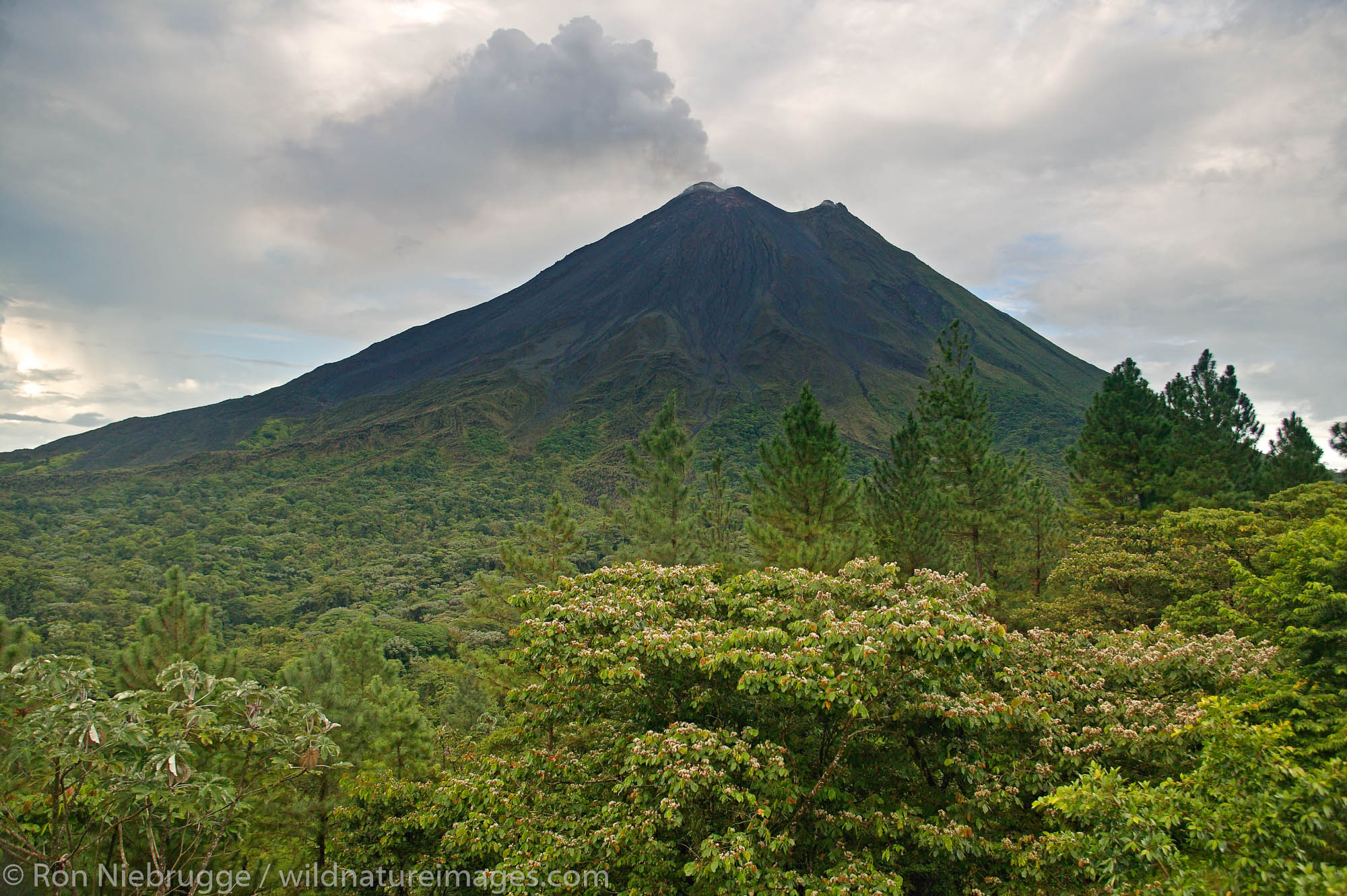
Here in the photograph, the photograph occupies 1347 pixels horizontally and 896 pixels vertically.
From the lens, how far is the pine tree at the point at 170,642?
14.2m

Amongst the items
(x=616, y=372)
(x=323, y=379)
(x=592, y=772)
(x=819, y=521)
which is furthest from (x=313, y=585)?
A: (x=323, y=379)

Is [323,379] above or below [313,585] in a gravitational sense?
above

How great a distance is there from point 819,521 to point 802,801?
1218cm

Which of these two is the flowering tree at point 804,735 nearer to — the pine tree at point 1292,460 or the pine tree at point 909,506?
the pine tree at point 909,506

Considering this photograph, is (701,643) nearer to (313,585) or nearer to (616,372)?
(313,585)

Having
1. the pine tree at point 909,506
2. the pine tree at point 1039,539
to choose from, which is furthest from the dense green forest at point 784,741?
the pine tree at point 1039,539

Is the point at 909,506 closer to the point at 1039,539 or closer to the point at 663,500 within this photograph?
the point at 1039,539

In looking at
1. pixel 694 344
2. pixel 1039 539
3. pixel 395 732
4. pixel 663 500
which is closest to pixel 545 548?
pixel 663 500

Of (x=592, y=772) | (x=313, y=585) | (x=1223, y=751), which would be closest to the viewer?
(x=1223, y=751)

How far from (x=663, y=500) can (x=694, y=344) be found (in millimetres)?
120048

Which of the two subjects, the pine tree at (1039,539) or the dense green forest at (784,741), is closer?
the dense green forest at (784,741)

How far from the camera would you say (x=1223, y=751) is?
486 cm

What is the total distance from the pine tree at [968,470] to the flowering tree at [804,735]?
13217mm

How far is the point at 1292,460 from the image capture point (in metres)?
24.7
